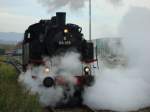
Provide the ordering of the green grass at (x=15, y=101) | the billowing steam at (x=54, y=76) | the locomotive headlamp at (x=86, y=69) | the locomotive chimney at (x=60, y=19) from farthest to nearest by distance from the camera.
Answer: the locomotive chimney at (x=60, y=19)
the locomotive headlamp at (x=86, y=69)
the billowing steam at (x=54, y=76)
the green grass at (x=15, y=101)

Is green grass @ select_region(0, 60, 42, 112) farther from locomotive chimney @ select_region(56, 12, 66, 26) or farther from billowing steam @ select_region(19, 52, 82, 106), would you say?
locomotive chimney @ select_region(56, 12, 66, 26)

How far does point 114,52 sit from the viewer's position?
60.1 feet

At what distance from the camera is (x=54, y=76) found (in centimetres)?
1568

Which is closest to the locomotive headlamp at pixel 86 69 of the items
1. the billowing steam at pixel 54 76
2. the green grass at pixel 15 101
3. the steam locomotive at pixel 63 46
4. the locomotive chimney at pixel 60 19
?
the steam locomotive at pixel 63 46

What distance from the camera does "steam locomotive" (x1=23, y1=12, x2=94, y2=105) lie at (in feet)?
52.8

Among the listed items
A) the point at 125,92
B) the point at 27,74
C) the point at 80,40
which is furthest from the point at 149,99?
the point at 27,74

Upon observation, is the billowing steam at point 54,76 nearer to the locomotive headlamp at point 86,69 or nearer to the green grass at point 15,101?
the locomotive headlamp at point 86,69

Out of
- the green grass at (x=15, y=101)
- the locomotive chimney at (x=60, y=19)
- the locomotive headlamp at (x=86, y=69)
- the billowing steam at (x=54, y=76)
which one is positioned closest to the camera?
the green grass at (x=15, y=101)

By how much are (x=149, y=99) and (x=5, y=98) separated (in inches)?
255

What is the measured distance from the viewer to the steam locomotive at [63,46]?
1611 cm

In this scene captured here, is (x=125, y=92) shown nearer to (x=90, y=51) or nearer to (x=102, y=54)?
(x=90, y=51)

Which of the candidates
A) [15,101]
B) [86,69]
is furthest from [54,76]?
[15,101]

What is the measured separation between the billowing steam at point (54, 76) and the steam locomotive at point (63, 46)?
254 millimetres

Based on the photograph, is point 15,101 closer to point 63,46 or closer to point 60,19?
point 63,46
